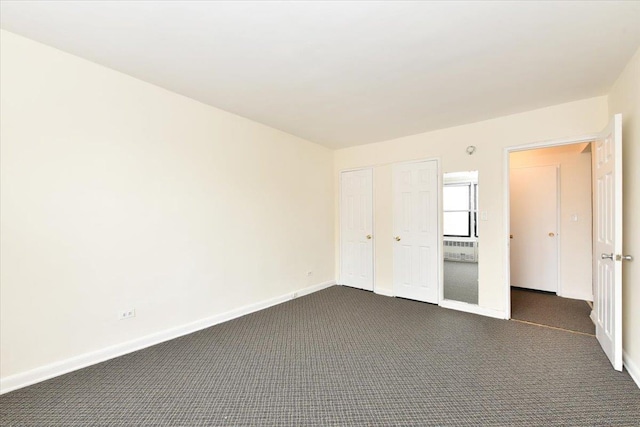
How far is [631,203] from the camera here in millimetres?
2346

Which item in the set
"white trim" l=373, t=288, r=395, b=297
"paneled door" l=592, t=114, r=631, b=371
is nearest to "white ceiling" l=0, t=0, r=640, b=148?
"paneled door" l=592, t=114, r=631, b=371

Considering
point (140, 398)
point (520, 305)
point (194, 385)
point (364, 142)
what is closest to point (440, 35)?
point (364, 142)

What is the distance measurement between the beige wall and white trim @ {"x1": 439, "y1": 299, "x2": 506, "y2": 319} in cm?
117

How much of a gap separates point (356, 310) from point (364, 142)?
281cm

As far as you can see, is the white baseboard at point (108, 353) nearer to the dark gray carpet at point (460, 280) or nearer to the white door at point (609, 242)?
the dark gray carpet at point (460, 280)

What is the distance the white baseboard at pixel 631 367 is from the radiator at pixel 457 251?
1.78 metres

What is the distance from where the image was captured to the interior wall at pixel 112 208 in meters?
2.12

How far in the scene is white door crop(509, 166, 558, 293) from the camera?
4.45 m

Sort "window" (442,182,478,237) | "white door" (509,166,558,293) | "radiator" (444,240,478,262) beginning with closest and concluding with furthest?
"window" (442,182,478,237), "radiator" (444,240,478,262), "white door" (509,166,558,293)

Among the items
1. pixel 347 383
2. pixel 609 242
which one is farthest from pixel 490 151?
pixel 347 383

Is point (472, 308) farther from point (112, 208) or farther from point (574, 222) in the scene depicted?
point (112, 208)

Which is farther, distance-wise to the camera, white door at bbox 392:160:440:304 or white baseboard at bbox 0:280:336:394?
white door at bbox 392:160:440:304

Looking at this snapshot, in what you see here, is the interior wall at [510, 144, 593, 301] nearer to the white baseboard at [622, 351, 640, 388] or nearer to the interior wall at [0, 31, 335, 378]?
the white baseboard at [622, 351, 640, 388]

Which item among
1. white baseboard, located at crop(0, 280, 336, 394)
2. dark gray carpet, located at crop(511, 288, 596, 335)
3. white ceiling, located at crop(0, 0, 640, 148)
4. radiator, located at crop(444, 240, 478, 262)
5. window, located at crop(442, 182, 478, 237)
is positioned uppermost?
white ceiling, located at crop(0, 0, 640, 148)
